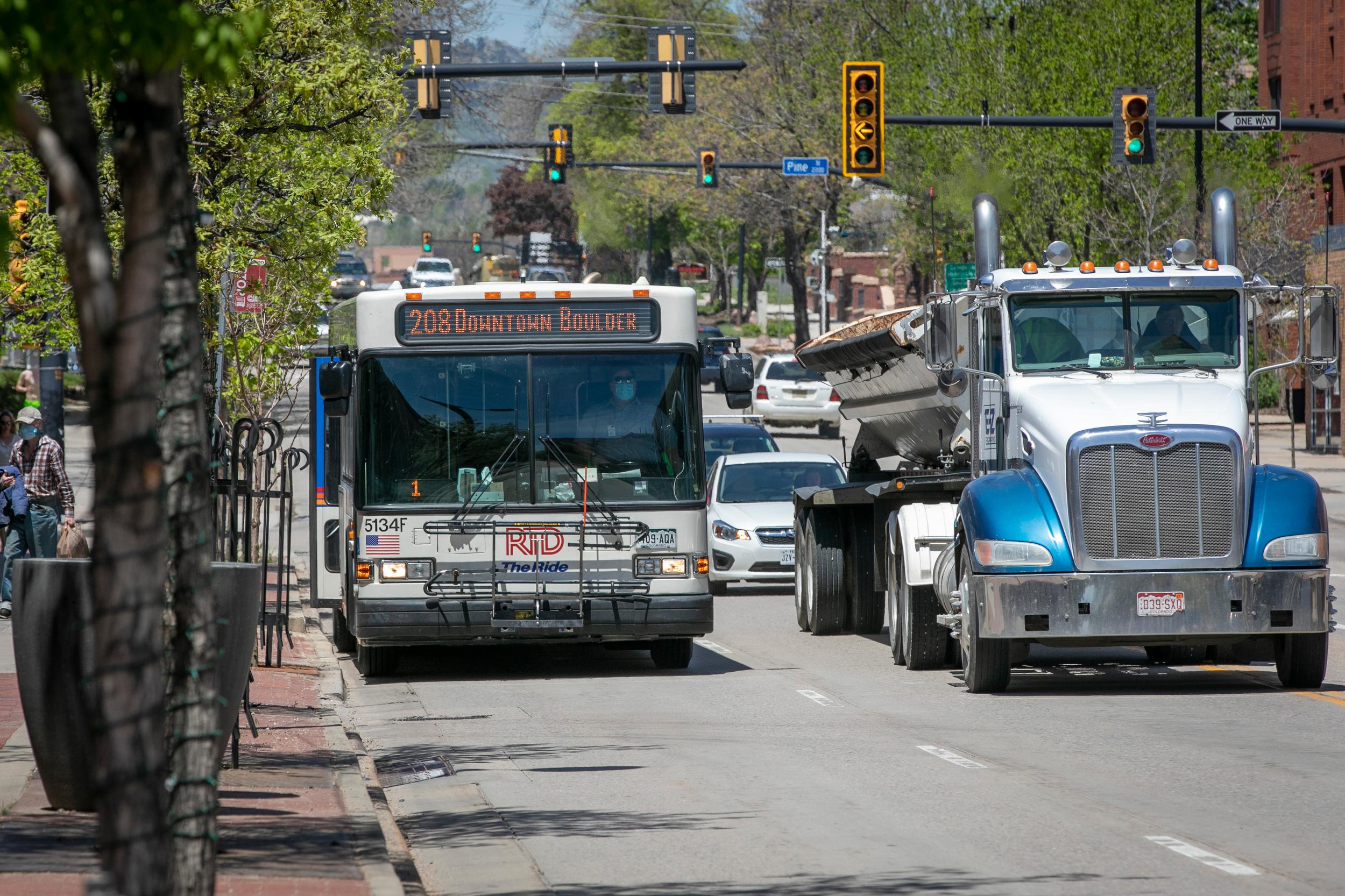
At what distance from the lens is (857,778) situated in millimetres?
10266

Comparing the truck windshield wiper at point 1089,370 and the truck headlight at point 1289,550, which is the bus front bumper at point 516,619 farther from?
the truck headlight at point 1289,550

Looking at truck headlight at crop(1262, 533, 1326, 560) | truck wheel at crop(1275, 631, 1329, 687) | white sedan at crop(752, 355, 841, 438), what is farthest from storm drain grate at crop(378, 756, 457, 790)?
white sedan at crop(752, 355, 841, 438)

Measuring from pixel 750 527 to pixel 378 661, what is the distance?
759 cm

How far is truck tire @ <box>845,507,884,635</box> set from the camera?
18.4 m

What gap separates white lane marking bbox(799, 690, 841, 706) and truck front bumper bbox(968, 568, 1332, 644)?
1.39m

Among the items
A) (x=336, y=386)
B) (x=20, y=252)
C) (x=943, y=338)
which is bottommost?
(x=336, y=386)

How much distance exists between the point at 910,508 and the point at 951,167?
100 feet

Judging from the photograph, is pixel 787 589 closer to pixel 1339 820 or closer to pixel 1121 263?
pixel 1121 263

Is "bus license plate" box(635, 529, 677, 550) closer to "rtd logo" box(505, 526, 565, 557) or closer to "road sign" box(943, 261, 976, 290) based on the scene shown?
"rtd logo" box(505, 526, 565, 557)

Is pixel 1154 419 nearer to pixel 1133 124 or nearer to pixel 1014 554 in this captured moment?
pixel 1014 554

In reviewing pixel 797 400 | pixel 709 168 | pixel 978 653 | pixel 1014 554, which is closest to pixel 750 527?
pixel 978 653

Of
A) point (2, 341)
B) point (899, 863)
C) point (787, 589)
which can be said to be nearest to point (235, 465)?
point (899, 863)

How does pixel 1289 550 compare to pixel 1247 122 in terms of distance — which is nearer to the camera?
pixel 1289 550

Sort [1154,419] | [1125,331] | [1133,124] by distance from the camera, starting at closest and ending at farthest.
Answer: [1154,419] < [1125,331] < [1133,124]
